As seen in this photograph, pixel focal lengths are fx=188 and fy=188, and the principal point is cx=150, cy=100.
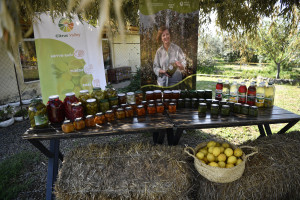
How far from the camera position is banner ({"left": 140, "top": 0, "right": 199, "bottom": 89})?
3.37 meters

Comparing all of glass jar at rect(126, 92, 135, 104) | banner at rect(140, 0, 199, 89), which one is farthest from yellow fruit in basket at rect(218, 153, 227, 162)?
banner at rect(140, 0, 199, 89)

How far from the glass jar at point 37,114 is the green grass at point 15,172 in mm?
1182

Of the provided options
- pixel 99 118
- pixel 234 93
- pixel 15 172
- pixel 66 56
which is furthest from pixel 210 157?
pixel 66 56

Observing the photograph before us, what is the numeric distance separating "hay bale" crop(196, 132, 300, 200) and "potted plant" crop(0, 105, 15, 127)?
4.80m

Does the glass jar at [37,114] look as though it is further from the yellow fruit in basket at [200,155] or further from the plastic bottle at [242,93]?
the plastic bottle at [242,93]

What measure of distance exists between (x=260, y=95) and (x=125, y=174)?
1.94 m

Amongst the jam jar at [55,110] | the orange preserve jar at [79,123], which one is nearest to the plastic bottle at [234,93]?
the orange preserve jar at [79,123]

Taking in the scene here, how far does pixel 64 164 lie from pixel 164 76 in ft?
7.62

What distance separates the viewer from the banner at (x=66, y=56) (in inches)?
143

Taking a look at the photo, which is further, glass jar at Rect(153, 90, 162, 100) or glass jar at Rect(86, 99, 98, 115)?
glass jar at Rect(153, 90, 162, 100)

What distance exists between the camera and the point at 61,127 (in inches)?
79.0

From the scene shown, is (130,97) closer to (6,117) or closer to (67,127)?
(67,127)

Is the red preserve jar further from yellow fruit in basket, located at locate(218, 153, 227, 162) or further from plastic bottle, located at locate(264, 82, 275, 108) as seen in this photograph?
plastic bottle, located at locate(264, 82, 275, 108)

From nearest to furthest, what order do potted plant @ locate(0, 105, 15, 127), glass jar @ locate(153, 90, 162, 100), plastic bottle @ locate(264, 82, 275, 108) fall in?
plastic bottle @ locate(264, 82, 275, 108)
glass jar @ locate(153, 90, 162, 100)
potted plant @ locate(0, 105, 15, 127)
